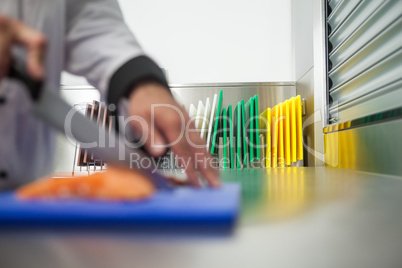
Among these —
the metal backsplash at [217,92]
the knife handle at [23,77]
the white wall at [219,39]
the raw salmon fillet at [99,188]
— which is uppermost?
the white wall at [219,39]

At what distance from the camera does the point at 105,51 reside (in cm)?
61

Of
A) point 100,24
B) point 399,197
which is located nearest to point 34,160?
point 100,24

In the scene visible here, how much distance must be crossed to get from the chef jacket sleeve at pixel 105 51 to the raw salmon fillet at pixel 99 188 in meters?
0.21

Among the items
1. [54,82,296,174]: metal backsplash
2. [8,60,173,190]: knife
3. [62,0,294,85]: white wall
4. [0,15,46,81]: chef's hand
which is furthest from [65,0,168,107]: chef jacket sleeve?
[62,0,294,85]: white wall

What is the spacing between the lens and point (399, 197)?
0.51 m

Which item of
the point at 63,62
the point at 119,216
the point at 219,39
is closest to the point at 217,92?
the point at 219,39

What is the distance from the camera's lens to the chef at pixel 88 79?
0.51 meters

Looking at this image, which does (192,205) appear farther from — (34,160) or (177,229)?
(34,160)

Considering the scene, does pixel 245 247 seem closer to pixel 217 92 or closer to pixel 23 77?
pixel 23 77

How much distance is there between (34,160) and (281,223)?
1.94 ft

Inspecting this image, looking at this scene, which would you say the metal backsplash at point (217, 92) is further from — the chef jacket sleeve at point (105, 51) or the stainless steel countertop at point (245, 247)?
the stainless steel countertop at point (245, 247)

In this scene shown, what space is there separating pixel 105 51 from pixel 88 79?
10 centimetres

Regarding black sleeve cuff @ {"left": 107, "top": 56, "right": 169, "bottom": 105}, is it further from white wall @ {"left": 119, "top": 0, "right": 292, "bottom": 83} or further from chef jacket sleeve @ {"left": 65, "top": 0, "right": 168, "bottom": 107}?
white wall @ {"left": 119, "top": 0, "right": 292, "bottom": 83}

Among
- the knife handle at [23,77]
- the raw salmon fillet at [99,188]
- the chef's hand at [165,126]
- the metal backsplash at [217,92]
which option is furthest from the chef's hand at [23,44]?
the metal backsplash at [217,92]
